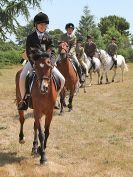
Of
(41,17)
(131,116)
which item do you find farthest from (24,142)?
(131,116)

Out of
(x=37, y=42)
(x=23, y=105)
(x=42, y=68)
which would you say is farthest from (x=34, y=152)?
(x=37, y=42)

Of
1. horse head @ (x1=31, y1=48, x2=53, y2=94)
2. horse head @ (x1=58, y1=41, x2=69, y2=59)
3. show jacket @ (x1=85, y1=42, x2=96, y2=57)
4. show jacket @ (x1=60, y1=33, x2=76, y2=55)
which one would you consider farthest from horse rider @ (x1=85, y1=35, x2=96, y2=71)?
horse head @ (x1=31, y1=48, x2=53, y2=94)

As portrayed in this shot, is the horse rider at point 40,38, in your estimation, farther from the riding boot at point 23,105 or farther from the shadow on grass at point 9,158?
the shadow on grass at point 9,158

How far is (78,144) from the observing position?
32.9 feet

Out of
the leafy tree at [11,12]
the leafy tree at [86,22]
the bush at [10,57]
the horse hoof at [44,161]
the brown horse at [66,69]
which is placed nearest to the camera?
the horse hoof at [44,161]

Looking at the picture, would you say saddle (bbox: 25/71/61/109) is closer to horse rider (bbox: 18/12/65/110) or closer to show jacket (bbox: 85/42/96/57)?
horse rider (bbox: 18/12/65/110)

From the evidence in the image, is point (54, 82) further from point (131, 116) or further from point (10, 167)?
point (131, 116)

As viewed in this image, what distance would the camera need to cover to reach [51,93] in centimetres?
850

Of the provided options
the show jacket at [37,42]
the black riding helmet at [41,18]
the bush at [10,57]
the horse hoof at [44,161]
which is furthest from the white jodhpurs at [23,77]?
the bush at [10,57]

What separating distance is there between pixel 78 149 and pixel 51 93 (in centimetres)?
172

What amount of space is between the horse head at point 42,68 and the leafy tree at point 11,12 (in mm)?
30334

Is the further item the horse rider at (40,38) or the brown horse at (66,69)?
the brown horse at (66,69)

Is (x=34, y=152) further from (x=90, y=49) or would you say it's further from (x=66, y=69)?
(x=90, y=49)

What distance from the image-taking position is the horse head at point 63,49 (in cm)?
1387
